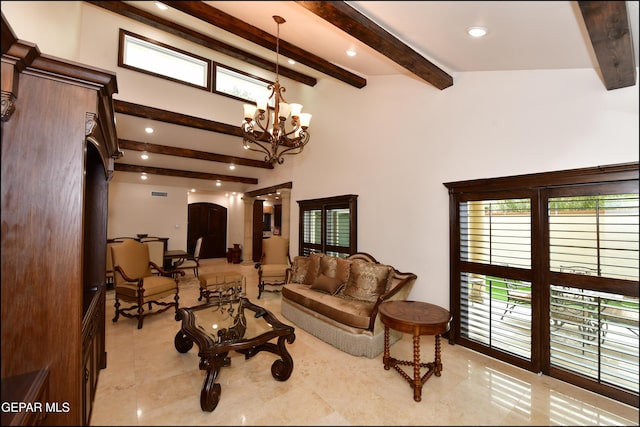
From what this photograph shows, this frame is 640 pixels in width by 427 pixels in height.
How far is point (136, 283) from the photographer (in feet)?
11.9

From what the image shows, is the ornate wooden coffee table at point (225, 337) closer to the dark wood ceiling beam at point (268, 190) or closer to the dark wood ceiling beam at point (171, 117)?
the dark wood ceiling beam at point (171, 117)

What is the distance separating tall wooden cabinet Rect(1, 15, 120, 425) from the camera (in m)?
0.99

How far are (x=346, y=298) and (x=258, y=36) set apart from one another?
2746mm

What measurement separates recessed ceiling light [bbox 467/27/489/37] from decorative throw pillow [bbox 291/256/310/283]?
328 centimetres

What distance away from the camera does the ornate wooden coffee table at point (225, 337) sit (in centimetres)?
A: 180

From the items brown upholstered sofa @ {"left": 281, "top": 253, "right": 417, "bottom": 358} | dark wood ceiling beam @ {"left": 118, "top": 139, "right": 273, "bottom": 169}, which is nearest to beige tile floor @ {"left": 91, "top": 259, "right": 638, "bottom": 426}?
brown upholstered sofa @ {"left": 281, "top": 253, "right": 417, "bottom": 358}

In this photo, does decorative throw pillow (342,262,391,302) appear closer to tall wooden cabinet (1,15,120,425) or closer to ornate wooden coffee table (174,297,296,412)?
ornate wooden coffee table (174,297,296,412)

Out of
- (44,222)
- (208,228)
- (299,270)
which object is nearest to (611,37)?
(44,222)

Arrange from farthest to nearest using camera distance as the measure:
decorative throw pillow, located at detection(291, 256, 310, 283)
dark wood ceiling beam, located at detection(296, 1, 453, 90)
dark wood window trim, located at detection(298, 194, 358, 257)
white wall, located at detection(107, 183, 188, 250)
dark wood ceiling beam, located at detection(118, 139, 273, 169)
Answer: white wall, located at detection(107, 183, 188, 250) → dark wood ceiling beam, located at detection(118, 139, 273, 169) → dark wood window trim, located at detection(298, 194, 358, 257) → decorative throw pillow, located at detection(291, 256, 310, 283) → dark wood ceiling beam, located at detection(296, 1, 453, 90)

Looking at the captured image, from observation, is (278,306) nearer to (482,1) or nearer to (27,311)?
(27,311)

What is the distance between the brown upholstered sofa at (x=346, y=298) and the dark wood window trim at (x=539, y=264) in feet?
1.99

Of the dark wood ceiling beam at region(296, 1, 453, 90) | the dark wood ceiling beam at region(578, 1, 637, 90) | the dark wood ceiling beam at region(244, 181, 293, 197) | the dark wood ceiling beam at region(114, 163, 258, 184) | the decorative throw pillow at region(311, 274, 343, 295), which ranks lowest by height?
the decorative throw pillow at region(311, 274, 343, 295)

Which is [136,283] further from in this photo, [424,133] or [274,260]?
[424,133]

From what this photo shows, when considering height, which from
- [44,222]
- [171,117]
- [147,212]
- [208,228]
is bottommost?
[208,228]
